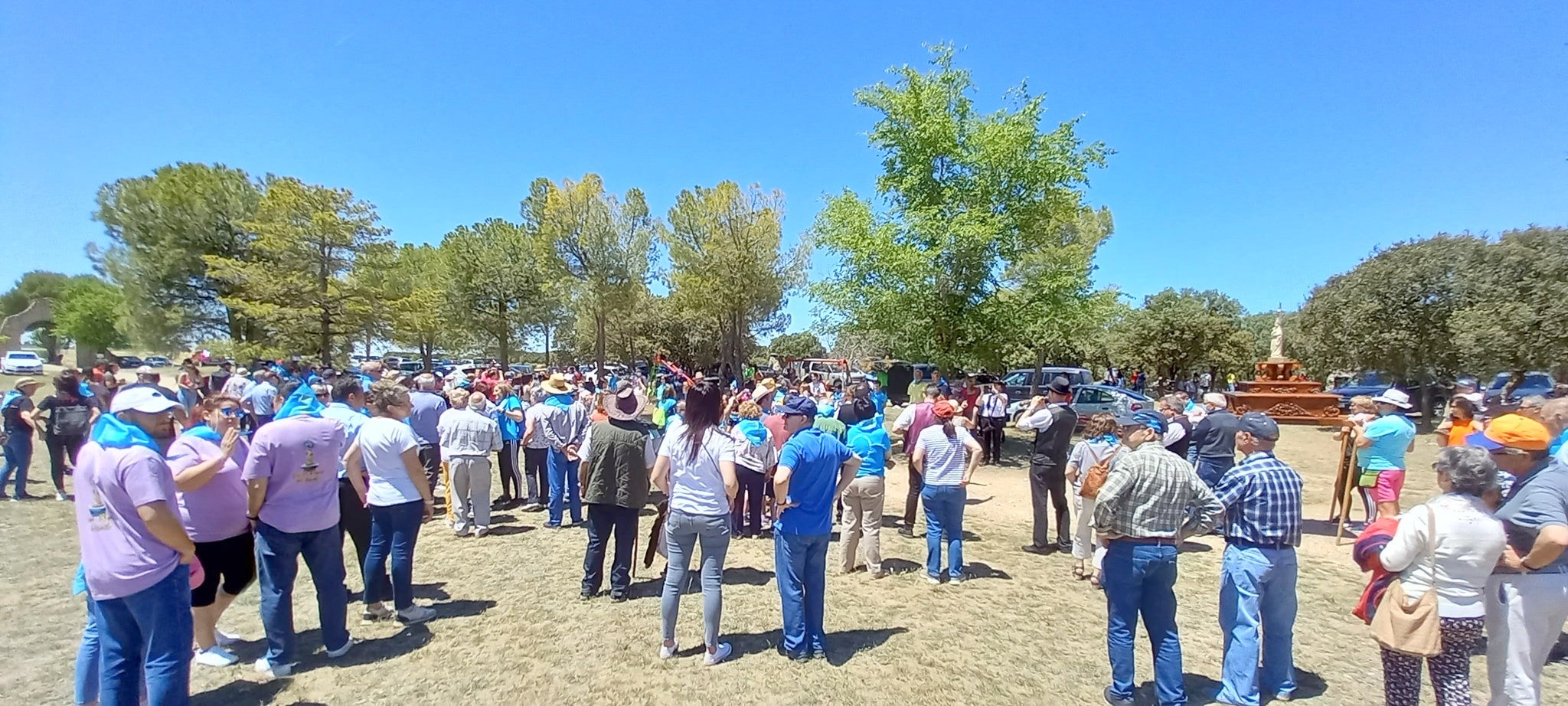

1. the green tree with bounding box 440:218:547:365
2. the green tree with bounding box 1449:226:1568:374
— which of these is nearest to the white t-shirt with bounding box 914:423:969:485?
the green tree with bounding box 1449:226:1568:374

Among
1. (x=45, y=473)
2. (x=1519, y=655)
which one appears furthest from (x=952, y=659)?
(x=45, y=473)

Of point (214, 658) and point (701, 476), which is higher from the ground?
point (701, 476)

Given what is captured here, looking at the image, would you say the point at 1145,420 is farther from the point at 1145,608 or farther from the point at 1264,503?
the point at 1145,608

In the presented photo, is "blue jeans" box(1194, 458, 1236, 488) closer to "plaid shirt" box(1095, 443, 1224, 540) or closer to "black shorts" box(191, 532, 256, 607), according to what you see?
"plaid shirt" box(1095, 443, 1224, 540)

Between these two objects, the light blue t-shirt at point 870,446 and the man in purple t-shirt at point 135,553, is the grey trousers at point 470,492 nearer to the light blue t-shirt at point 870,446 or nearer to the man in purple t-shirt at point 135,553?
the light blue t-shirt at point 870,446

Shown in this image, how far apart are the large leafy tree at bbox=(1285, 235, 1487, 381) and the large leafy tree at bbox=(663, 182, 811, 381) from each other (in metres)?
20.0

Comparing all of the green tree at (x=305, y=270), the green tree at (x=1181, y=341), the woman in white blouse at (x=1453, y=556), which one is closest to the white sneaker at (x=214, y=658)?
the woman in white blouse at (x=1453, y=556)

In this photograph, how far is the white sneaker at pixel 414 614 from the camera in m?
5.33

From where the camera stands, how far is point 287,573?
4.34 meters

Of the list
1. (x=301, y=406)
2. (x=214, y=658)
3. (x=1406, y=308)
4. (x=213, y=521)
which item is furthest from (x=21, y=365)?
(x=1406, y=308)

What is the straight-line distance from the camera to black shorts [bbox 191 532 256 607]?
4.16m

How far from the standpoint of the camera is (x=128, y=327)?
30688mm

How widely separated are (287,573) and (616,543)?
231cm

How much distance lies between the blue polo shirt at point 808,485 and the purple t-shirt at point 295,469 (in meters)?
2.85
